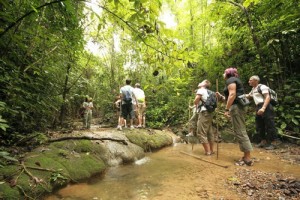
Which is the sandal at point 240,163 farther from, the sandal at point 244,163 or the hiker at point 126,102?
the hiker at point 126,102

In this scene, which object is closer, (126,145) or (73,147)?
(73,147)

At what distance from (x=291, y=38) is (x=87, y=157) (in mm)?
8795

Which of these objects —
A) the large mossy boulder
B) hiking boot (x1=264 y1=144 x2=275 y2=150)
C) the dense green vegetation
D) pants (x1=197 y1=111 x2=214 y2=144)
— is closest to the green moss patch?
the large mossy boulder

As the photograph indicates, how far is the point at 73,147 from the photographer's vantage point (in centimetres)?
541

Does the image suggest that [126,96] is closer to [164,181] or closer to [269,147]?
[164,181]

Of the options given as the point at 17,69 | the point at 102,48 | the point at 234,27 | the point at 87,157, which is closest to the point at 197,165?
the point at 87,157

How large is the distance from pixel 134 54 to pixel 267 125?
10329 millimetres

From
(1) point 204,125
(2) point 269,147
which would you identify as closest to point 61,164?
(1) point 204,125

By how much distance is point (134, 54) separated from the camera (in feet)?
50.4

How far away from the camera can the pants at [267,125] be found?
7.16 meters

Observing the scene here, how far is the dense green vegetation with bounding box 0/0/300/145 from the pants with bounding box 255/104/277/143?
65 cm

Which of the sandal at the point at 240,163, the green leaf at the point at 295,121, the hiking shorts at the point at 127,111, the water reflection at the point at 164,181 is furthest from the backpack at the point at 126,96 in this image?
the green leaf at the point at 295,121

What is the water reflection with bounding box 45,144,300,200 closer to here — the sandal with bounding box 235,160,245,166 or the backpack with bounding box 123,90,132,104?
the sandal with bounding box 235,160,245,166

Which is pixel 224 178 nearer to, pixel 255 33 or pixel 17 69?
pixel 17 69
